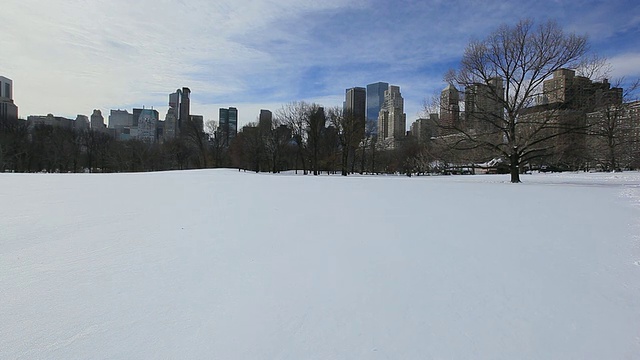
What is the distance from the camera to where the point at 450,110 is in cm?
2016

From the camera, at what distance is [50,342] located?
6.63 ft

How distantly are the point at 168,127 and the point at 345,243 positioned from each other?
362ft

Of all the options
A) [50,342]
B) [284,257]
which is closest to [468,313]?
[284,257]

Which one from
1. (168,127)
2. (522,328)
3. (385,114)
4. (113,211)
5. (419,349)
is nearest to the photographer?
(419,349)

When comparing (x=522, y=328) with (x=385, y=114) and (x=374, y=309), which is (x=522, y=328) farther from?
(x=385, y=114)

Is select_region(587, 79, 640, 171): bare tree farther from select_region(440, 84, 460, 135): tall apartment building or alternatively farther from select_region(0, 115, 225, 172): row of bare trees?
select_region(0, 115, 225, 172): row of bare trees

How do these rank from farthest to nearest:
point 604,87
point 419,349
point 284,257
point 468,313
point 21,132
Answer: point 21,132
point 604,87
point 284,257
point 468,313
point 419,349

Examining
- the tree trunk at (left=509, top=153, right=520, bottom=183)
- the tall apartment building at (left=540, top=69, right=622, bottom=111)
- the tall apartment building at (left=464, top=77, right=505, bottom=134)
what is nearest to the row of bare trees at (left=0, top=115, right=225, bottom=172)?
the tall apartment building at (left=464, top=77, right=505, bottom=134)

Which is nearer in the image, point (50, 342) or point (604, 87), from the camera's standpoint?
point (50, 342)

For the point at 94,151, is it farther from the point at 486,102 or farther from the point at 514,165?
the point at 514,165

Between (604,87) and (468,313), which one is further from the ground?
(604,87)

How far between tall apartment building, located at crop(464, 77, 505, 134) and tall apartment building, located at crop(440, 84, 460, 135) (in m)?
0.55

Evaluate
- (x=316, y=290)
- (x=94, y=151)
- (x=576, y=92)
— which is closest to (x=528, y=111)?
(x=576, y=92)

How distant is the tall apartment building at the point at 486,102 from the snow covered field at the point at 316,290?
1544cm
